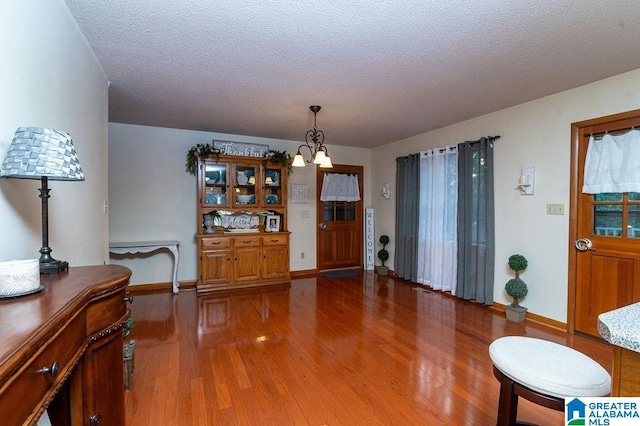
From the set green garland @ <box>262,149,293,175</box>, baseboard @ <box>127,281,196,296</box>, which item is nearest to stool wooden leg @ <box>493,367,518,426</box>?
green garland @ <box>262,149,293,175</box>

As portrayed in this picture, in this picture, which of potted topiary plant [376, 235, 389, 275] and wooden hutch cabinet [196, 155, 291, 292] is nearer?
wooden hutch cabinet [196, 155, 291, 292]

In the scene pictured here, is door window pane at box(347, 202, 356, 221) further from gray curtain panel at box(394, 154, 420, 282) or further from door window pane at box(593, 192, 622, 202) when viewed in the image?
door window pane at box(593, 192, 622, 202)

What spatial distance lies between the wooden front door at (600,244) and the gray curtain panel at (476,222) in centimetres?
83

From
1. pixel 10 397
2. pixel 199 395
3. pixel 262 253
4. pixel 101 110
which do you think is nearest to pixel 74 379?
pixel 10 397

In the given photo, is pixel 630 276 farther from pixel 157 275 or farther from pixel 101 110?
pixel 157 275

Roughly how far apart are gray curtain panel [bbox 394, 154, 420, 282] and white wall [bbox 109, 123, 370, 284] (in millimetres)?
2848

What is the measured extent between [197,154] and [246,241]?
146cm

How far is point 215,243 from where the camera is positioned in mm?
4324

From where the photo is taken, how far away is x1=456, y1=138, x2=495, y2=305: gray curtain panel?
3666mm

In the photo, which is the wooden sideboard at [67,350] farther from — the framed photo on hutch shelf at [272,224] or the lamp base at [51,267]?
the framed photo on hutch shelf at [272,224]

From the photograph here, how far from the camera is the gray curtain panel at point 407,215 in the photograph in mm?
4828

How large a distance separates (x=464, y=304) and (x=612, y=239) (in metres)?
1.67

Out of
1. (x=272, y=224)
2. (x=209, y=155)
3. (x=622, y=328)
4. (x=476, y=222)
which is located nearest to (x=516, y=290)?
(x=476, y=222)

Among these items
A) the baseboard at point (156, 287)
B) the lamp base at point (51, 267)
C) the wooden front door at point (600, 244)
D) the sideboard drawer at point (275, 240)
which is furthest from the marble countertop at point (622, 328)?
the baseboard at point (156, 287)
